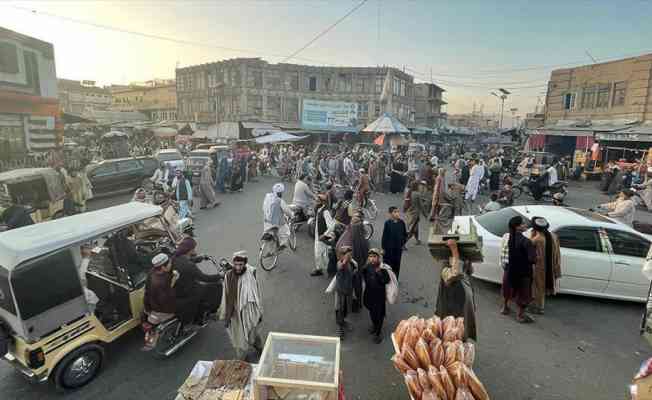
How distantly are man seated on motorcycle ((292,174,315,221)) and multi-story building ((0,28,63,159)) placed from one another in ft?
50.4

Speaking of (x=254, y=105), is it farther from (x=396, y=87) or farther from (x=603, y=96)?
(x=603, y=96)

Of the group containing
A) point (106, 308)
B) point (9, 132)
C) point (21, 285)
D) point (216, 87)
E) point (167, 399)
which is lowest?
point (167, 399)

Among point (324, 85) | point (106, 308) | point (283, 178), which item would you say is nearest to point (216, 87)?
point (324, 85)

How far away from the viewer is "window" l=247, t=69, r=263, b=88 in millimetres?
37688

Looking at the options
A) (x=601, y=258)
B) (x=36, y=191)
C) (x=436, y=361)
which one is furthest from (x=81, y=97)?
(x=601, y=258)

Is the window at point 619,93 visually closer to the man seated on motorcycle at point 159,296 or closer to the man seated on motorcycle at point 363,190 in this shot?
the man seated on motorcycle at point 363,190

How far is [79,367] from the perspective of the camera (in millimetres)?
4012

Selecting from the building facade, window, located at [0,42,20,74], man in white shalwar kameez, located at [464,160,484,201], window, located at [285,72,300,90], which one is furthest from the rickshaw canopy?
window, located at [285,72,300,90]

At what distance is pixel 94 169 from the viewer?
13805 mm

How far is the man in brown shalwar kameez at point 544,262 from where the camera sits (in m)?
5.34

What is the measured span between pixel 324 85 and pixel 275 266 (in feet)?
118

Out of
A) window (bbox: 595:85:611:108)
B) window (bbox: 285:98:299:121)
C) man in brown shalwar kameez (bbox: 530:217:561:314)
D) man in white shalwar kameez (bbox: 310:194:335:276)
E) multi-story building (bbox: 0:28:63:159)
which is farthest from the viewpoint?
window (bbox: 285:98:299:121)

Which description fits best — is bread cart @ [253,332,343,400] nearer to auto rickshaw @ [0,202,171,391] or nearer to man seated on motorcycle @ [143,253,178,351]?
man seated on motorcycle @ [143,253,178,351]

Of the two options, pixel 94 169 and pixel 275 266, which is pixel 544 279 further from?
pixel 94 169
